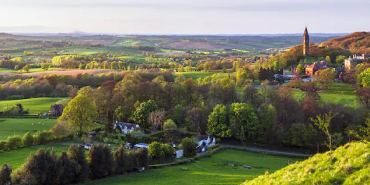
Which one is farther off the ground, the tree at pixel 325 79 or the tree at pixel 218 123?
the tree at pixel 325 79

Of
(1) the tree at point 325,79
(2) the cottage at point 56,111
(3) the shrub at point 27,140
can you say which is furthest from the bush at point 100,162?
(1) the tree at point 325,79

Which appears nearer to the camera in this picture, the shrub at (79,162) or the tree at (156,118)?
the shrub at (79,162)

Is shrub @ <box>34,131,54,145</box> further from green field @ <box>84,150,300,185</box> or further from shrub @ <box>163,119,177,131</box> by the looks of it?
shrub @ <box>163,119,177,131</box>

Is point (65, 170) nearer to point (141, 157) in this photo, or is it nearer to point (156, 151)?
point (141, 157)

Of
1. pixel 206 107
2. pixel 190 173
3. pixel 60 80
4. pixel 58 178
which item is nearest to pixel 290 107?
pixel 206 107

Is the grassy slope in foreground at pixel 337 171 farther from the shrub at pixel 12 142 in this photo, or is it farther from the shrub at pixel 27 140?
the shrub at pixel 27 140
